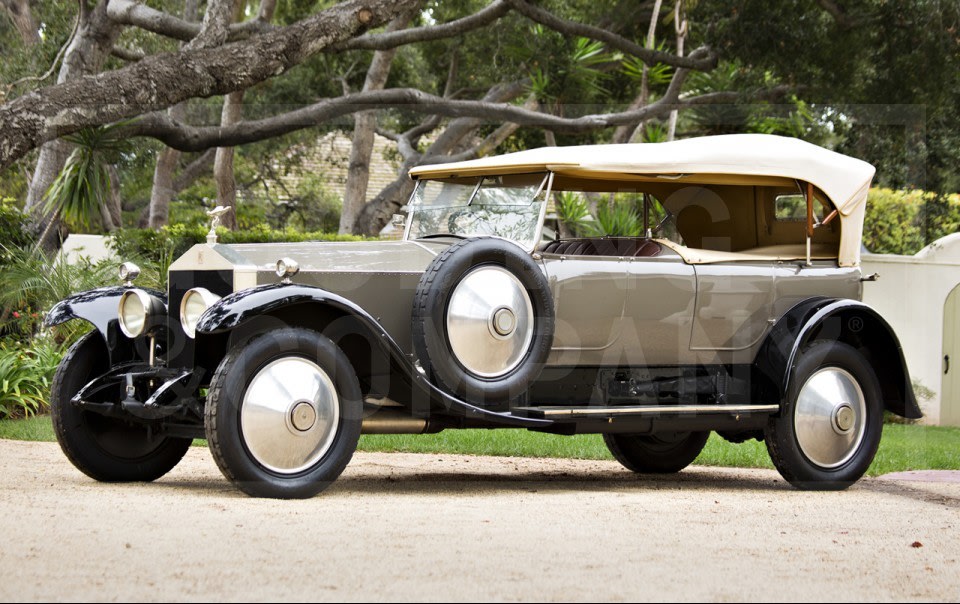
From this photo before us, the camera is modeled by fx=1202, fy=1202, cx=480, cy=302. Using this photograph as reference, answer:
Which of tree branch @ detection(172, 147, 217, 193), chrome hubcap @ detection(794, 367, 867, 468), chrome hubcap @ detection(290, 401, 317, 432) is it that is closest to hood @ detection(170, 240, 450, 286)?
chrome hubcap @ detection(290, 401, 317, 432)

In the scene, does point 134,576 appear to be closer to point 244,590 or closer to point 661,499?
point 244,590

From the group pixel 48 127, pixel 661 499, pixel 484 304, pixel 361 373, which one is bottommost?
pixel 661 499

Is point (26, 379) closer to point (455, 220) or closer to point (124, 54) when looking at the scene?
point (455, 220)

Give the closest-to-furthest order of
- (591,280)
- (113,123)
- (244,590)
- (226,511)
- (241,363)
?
(244,590) < (226,511) < (241,363) < (591,280) < (113,123)

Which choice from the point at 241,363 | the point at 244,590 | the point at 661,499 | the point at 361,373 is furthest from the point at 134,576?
the point at 661,499

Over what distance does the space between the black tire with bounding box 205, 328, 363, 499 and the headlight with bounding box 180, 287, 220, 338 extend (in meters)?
0.67

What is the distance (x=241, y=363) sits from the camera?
6156 millimetres

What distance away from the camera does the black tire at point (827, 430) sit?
8039mm

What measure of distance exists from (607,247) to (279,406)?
2.88 meters

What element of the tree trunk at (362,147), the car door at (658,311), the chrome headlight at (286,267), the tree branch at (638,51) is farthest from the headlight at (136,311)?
the tree trunk at (362,147)

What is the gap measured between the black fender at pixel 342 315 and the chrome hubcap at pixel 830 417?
2.05 metres

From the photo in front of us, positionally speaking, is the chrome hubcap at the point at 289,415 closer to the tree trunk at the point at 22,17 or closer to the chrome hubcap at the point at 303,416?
the chrome hubcap at the point at 303,416

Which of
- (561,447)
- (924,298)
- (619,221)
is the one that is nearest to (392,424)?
(561,447)

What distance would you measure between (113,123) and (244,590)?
11749mm
